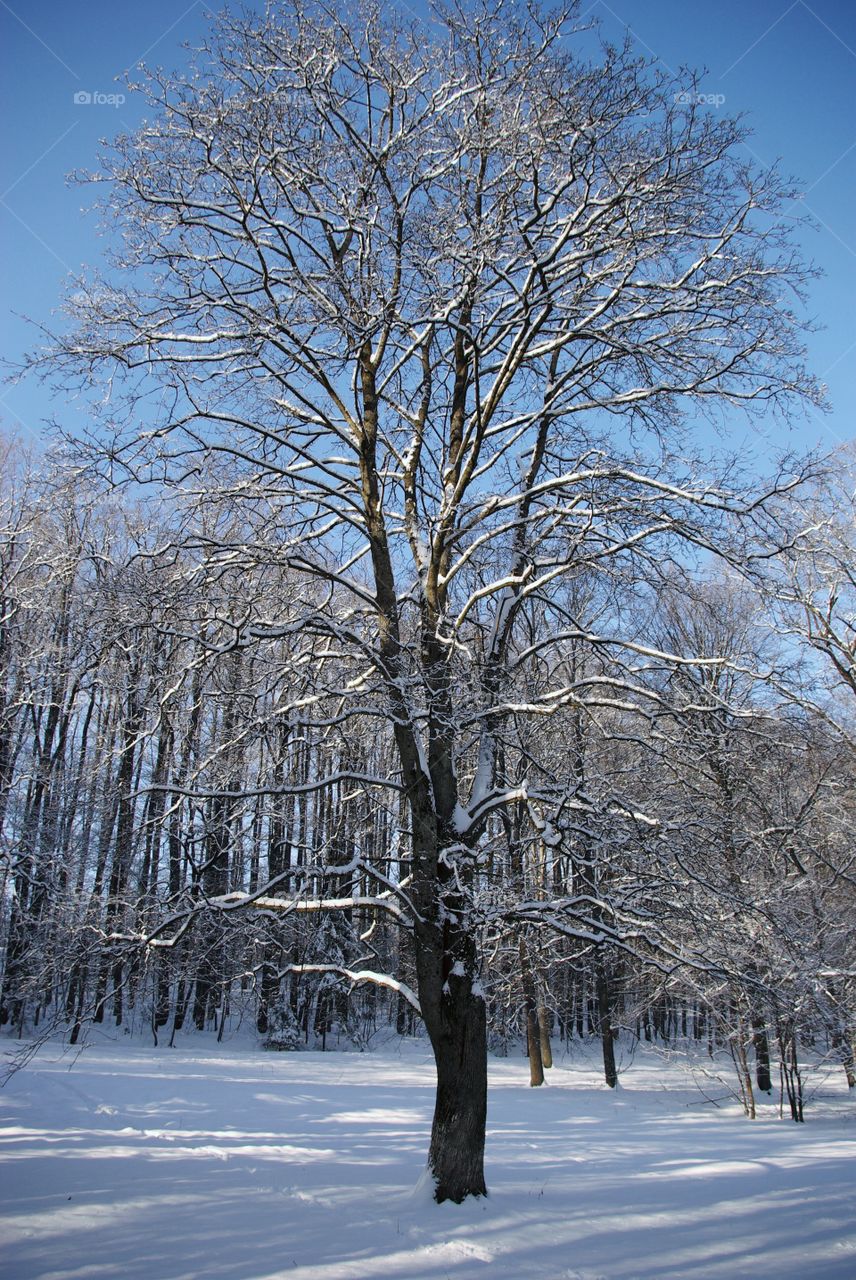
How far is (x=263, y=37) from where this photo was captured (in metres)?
6.64

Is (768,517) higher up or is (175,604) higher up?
(768,517)

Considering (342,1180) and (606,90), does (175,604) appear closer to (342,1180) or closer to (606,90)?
(606,90)

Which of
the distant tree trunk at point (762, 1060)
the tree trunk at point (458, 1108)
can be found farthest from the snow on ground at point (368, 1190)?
the distant tree trunk at point (762, 1060)

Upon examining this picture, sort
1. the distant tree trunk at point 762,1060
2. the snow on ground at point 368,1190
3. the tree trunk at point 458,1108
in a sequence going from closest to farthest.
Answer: the snow on ground at point 368,1190 < the tree trunk at point 458,1108 < the distant tree trunk at point 762,1060

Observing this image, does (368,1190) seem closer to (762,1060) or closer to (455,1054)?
(455,1054)

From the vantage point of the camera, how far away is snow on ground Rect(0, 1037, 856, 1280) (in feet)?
18.9

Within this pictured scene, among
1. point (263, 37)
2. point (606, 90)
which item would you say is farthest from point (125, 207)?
point (606, 90)

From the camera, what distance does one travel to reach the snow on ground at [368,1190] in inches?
227

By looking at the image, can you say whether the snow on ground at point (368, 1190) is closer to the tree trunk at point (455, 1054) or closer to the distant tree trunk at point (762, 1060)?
the tree trunk at point (455, 1054)

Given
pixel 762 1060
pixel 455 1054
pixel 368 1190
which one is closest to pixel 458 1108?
pixel 455 1054

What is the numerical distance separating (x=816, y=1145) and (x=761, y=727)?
9229 millimetres

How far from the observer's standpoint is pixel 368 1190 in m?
7.53

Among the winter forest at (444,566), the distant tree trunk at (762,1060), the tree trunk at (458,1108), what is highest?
the winter forest at (444,566)

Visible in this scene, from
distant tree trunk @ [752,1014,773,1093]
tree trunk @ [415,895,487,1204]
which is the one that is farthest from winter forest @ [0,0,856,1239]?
distant tree trunk @ [752,1014,773,1093]
